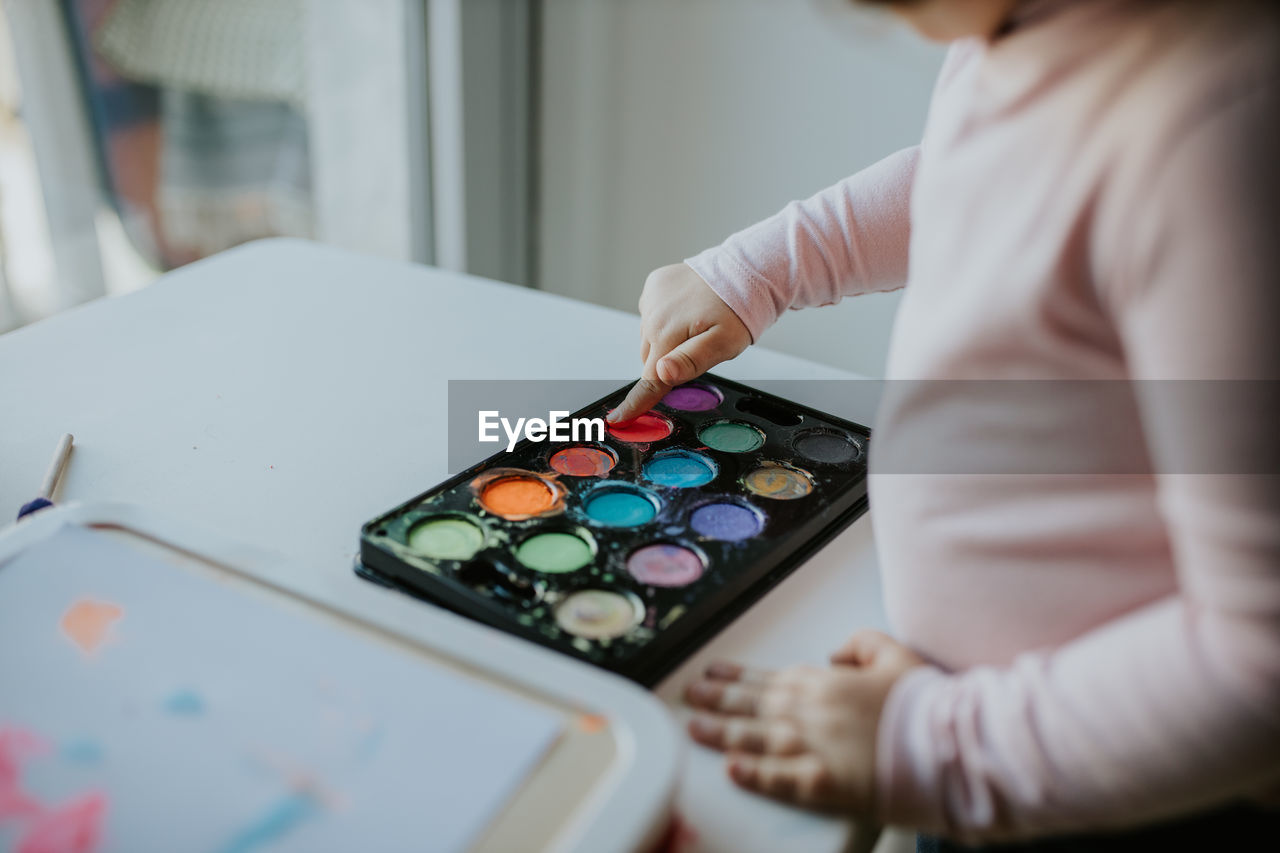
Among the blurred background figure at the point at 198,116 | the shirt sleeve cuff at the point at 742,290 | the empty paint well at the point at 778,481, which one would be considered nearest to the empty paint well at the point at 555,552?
the empty paint well at the point at 778,481

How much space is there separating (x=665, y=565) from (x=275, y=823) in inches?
8.3

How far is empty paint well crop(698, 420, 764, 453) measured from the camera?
59 cm

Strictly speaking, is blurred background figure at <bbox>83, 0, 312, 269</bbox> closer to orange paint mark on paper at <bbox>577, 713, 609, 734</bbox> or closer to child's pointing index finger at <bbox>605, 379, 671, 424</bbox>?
child's pointing index finger at <bbox>605, 379, 671, 424</bbox>

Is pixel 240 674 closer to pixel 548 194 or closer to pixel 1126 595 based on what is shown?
pixel 1126 595

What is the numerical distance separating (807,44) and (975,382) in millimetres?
902

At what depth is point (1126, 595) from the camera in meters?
0.40

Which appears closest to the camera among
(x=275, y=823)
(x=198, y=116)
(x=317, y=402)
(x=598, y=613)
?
(x=275, y=823)

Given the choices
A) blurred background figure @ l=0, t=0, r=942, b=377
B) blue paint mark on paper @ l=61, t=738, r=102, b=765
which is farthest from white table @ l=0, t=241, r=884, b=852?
blurred background figure @ l=0, t=0, r=942, b=377

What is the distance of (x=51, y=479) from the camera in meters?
Answer: 0.56

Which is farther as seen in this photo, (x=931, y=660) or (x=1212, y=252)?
(x=931, y=660)

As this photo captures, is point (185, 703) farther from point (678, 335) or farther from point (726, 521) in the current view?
point (678, 335)

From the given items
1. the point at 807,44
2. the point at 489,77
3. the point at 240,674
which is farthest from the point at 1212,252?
the point at 489,77

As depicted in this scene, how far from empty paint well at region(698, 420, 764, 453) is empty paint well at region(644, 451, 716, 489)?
0.05ft

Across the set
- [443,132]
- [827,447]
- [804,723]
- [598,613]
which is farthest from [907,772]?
[443,132]
